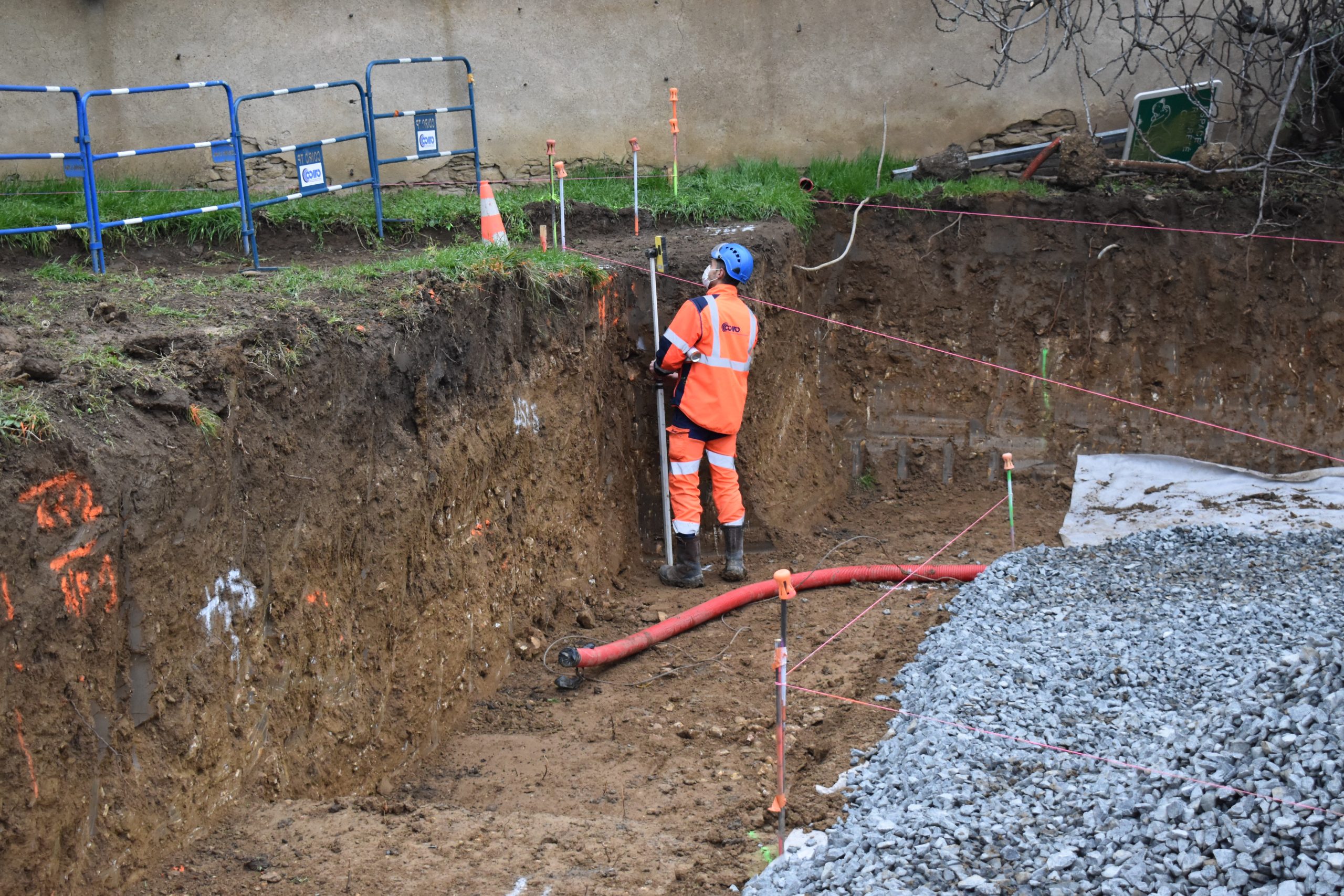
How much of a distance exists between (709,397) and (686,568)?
1217mm

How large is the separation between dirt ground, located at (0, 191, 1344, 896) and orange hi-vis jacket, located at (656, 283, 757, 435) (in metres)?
0.55

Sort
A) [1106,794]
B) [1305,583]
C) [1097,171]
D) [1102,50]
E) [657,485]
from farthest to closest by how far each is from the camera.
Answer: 1. [1102,50]
2. [1097,171]
3. [657,485]
4. [1305,583]
5. [1106,794]

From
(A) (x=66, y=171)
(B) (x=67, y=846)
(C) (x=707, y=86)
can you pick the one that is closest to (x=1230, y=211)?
(C) (x=707, y=86)

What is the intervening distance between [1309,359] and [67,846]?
9.83 meters

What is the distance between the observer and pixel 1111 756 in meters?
4.12

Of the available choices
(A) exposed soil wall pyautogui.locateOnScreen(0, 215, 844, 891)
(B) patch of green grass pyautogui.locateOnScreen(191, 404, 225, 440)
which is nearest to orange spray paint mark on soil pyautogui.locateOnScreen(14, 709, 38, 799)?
(A) exposed soil wall pyautogui.locateOnScreen(0, 215, 844, 891)

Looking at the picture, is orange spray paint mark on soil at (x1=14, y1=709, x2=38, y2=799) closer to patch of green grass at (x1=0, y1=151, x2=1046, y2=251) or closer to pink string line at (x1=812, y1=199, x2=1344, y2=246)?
patch of green grass at (x1=0, y1=151, x2=1046, y2=251)

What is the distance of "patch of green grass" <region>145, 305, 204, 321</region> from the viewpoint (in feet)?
15.5

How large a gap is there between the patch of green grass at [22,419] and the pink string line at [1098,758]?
9.47ft

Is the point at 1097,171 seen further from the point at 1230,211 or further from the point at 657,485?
the point at 657,485

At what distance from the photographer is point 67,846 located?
3244 millimetres

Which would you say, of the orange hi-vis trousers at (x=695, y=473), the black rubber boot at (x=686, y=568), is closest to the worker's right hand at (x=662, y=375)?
the orange hi-vis trousers at (x=695, y=473)

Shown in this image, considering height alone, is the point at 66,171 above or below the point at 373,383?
above

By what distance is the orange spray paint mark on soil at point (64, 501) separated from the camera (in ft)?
10.7
